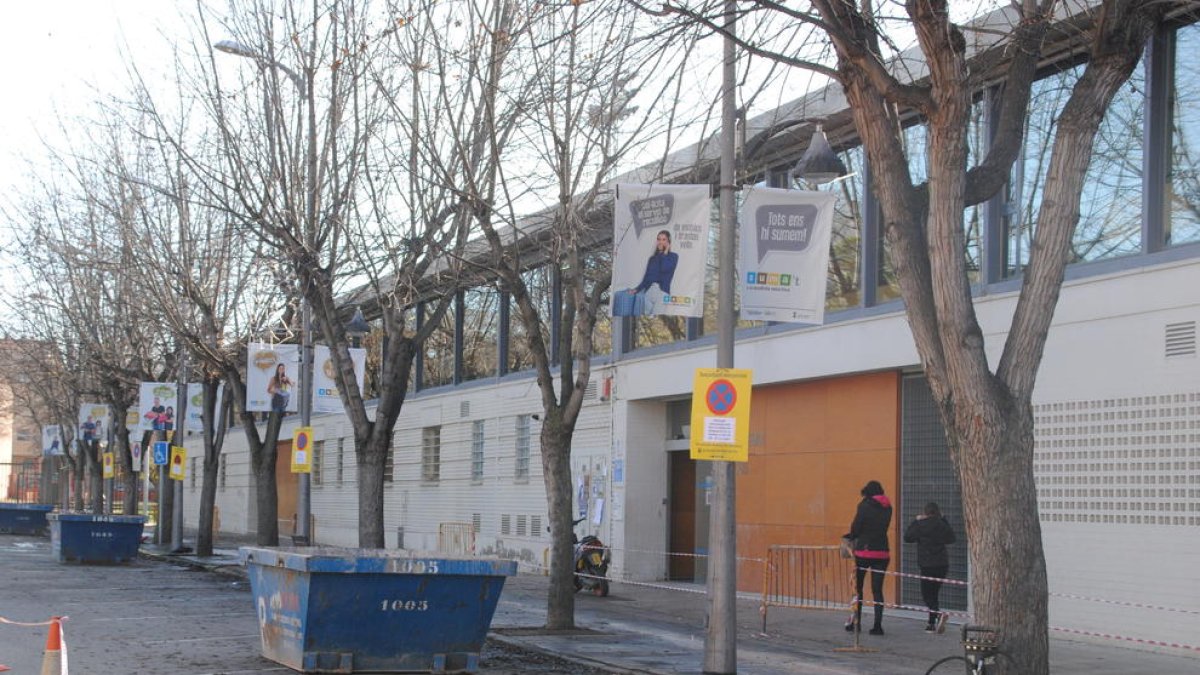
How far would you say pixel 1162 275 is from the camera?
15133 mm

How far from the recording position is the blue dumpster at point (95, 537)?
30594 millimetres

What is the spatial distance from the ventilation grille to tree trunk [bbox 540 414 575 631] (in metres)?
6.73

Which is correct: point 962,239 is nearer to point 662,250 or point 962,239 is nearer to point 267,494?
point 662,250

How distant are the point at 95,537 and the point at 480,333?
9536mm

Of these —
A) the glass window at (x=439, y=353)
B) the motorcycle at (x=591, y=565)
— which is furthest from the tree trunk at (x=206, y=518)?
the motorcycle at (x=591, y=565)

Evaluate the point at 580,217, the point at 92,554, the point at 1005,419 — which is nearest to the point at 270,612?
the point at 580,217

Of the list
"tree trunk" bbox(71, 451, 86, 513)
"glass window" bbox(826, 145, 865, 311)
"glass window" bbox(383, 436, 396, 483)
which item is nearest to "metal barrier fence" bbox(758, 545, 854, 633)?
"glass window" bbox(826, 145, 865, 311)

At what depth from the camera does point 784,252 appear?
13719mm

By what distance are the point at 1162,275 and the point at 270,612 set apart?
984cm

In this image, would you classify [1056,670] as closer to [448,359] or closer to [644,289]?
[644,289]

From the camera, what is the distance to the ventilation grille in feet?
48.8

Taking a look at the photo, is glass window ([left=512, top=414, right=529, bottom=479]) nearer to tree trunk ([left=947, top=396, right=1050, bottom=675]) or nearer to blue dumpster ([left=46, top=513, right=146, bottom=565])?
blue dumpster ([left=46, top=513, right=146, bottom=565])

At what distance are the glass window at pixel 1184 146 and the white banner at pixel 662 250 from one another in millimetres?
5235

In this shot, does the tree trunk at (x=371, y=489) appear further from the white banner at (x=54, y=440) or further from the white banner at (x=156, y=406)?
the white banner at (x=54, y=440)
